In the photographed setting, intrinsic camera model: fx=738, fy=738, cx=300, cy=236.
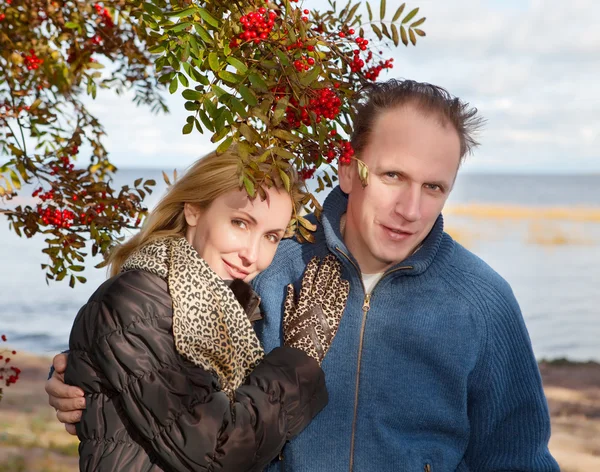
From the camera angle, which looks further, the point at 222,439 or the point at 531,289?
the point at 531,289

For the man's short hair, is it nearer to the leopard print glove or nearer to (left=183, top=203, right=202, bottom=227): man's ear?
the leopard print glove

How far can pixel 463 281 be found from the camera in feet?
8.50

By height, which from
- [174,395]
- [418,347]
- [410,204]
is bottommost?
[174,395]

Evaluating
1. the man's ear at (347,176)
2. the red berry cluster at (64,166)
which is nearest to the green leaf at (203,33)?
the man's ear at (347,176)

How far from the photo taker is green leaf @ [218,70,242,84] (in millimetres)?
2078

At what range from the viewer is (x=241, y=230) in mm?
2461

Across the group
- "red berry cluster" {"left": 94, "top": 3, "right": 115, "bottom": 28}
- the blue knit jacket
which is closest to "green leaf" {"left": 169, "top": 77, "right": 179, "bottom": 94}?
the blue knit jacket

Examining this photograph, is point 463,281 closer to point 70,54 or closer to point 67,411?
point 67,411

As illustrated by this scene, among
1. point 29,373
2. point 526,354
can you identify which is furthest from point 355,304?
point 29,373

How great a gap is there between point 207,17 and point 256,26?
0.16m

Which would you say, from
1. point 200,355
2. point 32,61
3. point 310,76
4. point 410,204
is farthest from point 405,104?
point 32,61

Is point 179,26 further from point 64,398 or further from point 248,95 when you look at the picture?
point 64,398

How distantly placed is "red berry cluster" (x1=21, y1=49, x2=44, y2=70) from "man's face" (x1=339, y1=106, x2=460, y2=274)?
6.21ft

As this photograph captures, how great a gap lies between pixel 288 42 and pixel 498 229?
113ft
